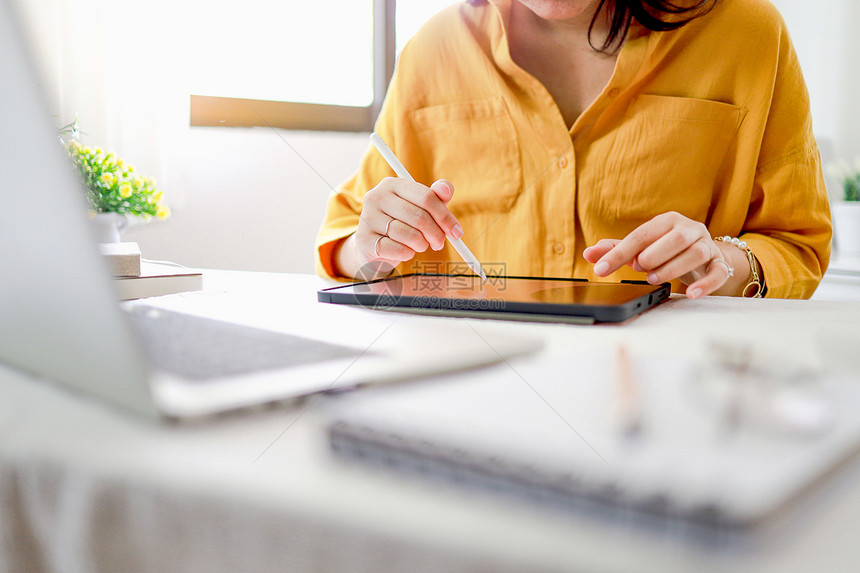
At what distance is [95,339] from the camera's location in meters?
0.18

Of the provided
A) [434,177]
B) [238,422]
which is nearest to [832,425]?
[238,422]

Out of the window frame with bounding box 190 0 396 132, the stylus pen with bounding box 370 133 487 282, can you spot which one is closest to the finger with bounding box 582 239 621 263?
the stylus pen with bounding box 370 133 487 282

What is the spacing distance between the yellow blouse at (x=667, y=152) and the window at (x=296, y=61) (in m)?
0.70

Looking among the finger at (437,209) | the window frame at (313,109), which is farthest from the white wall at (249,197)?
the finger at (437,209)

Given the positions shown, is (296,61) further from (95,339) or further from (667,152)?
(95,339)

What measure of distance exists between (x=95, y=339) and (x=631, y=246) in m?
0.47

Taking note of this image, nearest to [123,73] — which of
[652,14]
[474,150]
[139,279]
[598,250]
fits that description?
[474,150]

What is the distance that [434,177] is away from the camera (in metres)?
0.95

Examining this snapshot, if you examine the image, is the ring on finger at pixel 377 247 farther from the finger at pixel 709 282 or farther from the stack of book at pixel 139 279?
the finger at pixel 709 282

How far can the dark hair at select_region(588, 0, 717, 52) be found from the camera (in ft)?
2.61

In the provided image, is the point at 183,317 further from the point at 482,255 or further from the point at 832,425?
the point at 482,255

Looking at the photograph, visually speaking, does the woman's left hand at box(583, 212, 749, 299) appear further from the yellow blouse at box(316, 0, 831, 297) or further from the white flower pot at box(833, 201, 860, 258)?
the white flower pot at box(833, 201, 860, 258)

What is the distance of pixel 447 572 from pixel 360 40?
1.90 m

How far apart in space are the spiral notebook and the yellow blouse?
0.57 meters
